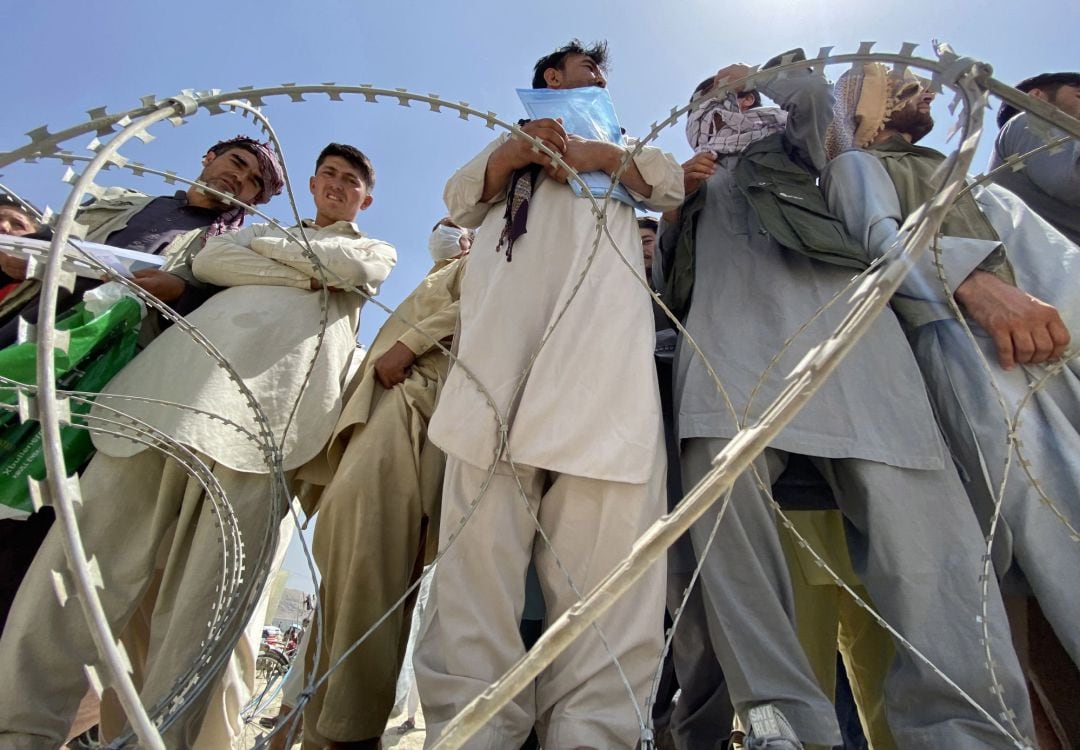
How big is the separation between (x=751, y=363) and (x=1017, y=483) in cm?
76

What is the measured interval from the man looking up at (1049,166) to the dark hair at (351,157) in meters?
2.59

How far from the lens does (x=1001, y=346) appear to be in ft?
6.43

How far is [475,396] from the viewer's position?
197 cm

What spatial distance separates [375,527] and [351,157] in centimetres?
180

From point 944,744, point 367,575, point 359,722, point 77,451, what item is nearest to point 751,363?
point 944,744

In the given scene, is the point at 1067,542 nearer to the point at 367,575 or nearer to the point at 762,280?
the point at 762,280

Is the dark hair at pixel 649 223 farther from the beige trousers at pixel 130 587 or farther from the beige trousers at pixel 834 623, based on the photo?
the beige trousers at pixel 130 587

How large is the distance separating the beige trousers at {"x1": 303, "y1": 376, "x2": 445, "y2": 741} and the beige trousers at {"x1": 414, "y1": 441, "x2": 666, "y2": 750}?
0.90ft

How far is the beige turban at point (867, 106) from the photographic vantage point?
279 centimetres

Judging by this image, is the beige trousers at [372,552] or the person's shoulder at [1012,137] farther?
the person's shoulder at [1012,137]

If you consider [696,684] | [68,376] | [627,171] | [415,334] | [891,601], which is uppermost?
[627,171]

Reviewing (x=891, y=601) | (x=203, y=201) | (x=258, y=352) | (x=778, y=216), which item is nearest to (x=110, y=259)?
(x=258, y=352)

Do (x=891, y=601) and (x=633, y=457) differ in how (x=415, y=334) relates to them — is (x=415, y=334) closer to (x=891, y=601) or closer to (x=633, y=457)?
(x=633, y=457)

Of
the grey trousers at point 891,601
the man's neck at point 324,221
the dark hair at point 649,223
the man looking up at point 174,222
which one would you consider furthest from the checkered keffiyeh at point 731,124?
the man looking up at point 174,222
